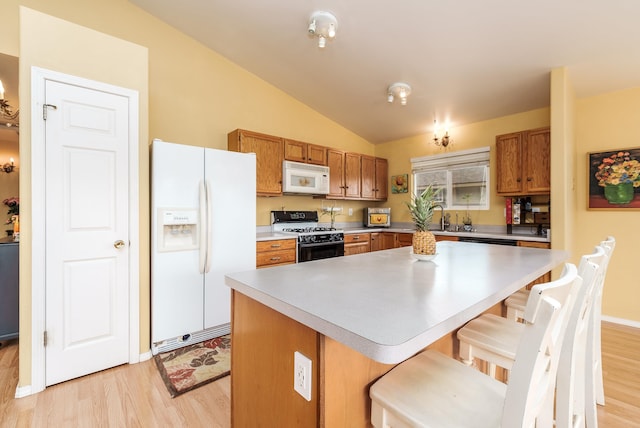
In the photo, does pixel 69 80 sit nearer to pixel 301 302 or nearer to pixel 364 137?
Answer: pixel 301 302

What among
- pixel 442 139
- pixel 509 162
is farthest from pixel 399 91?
pixel 509 162

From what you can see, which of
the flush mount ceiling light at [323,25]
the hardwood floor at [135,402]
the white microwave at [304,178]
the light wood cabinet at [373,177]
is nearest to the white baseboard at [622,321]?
the hardwood floor at [135,402]

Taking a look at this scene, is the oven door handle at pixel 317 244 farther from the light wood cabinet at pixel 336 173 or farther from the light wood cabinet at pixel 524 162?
the light wood cabinet at pixel 524 162

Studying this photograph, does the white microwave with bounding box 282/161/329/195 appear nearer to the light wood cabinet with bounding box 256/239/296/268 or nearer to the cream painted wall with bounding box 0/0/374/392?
the cream painted wall with bounding box 0/0/374/392

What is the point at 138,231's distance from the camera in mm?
2266

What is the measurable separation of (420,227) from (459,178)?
118 inches

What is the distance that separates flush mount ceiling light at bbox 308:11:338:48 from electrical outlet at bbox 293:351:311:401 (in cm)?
250

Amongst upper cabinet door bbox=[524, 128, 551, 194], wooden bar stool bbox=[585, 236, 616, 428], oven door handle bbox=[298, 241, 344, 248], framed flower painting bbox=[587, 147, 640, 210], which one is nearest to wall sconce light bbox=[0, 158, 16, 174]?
oven door handle bbox=[298, 241, 344, 248]

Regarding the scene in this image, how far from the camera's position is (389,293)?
0.99 metres

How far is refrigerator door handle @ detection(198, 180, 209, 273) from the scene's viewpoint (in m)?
2.51

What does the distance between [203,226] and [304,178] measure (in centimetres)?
167

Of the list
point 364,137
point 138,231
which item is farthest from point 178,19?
point 364,137

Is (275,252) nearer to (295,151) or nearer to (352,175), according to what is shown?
(295,151)

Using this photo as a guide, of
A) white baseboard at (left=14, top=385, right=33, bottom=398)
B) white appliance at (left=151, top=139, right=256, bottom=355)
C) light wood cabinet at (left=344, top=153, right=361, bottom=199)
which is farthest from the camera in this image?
light wood cabinet at (left=344, top=153, right=361, bottom=199)
